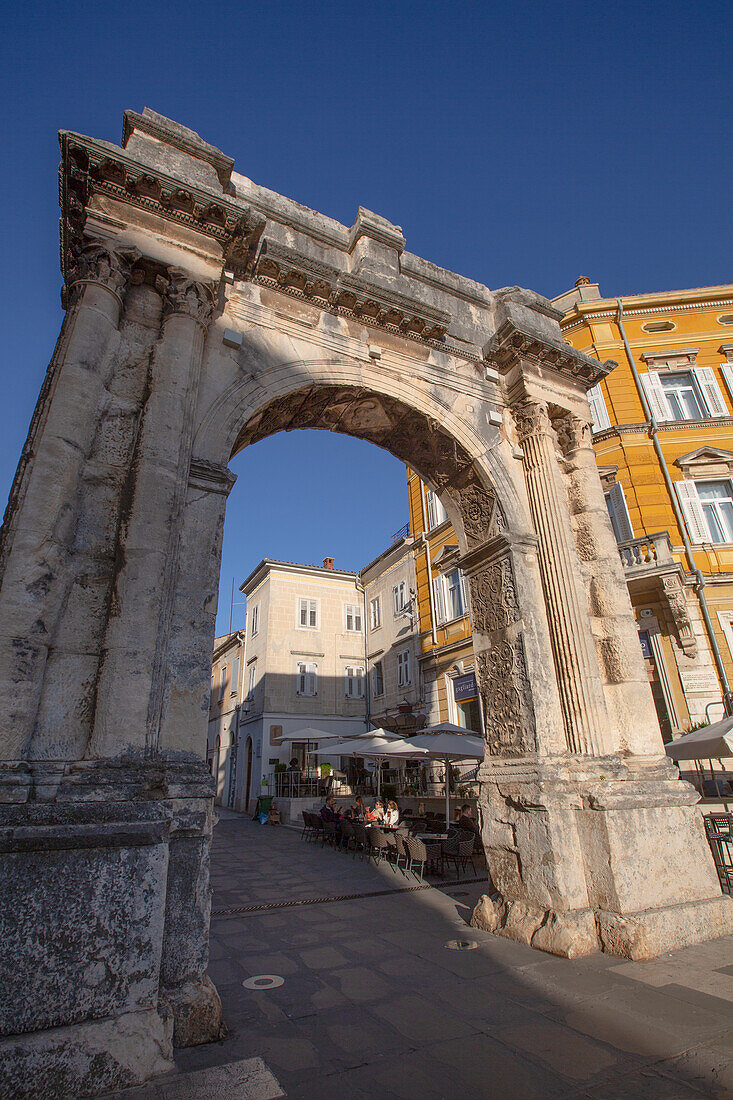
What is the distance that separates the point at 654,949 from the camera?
4.42m

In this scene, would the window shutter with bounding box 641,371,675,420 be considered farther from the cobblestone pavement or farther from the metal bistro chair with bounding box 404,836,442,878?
the cobblestone pavement

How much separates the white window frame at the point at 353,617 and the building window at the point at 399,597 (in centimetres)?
364

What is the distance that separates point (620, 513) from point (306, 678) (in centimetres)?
1344

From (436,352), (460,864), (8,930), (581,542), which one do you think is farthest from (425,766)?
(8,930)

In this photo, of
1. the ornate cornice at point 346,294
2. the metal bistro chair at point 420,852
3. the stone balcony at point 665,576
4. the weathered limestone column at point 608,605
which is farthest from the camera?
the stone balcony at point 665,576

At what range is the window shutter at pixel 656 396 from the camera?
14.2 meters

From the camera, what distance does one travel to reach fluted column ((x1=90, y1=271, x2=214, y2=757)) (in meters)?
3.57

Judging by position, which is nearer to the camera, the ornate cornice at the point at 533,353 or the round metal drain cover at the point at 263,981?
the round metal drain cover at the point at 263,981

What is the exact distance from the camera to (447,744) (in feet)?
32.4

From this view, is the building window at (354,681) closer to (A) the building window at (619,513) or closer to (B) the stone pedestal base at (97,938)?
(A) the building window at (619,513)

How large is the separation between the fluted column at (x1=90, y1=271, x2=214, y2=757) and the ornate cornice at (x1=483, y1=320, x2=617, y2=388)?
4.09m

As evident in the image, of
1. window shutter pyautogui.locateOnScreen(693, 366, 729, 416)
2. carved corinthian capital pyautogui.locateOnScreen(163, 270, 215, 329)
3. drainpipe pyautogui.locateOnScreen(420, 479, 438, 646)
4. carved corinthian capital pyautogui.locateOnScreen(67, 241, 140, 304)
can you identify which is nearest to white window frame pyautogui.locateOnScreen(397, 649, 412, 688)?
drainpipe pyautogui.locateOnScreen(420, 479, 438, 646)

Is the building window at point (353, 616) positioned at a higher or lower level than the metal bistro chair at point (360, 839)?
higher

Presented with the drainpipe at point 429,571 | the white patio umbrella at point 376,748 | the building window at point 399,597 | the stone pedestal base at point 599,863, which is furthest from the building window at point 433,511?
the stone pedestal base at point 599,863
